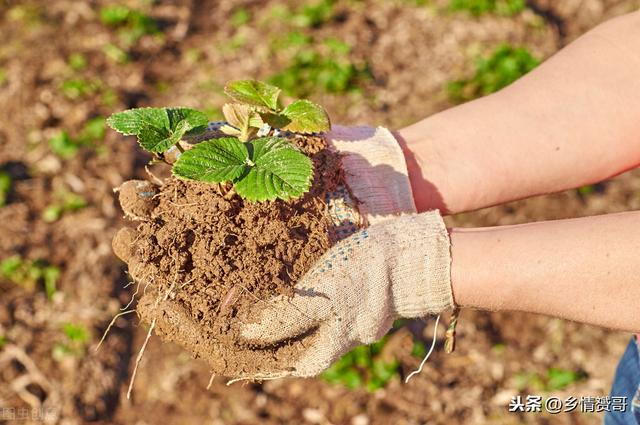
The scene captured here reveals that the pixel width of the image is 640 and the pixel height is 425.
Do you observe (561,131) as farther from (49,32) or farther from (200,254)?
(49,32)

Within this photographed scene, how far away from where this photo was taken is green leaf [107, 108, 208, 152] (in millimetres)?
1812

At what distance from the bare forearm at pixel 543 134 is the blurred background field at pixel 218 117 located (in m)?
1.23

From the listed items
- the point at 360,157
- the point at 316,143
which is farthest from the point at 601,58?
the point at 316,143

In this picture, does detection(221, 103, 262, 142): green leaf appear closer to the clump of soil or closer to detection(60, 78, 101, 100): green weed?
the clump of soil

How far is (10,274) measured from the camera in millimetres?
3758

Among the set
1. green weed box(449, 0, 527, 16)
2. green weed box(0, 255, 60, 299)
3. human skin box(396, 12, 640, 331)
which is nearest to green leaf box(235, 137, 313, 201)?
human skin box(396, 12, 640, 331)

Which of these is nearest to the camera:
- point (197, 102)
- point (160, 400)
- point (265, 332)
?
point (265, 332)

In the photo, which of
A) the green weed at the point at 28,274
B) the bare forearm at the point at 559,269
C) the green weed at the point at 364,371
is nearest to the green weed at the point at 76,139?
the green weed at the point at 28,274

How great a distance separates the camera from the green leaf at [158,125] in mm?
1812

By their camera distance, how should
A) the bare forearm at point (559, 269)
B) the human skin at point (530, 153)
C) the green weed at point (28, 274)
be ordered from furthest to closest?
the green weed at point (28, 274) < the human skin at point (530, 153) < the bare forearm at point (559, 269)

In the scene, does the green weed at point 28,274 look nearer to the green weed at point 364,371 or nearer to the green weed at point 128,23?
the green weed at point 364,371

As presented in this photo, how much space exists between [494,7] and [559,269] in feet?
12.9

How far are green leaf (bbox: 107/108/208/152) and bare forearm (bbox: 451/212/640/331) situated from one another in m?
0.85

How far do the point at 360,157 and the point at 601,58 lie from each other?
0.86 metres
